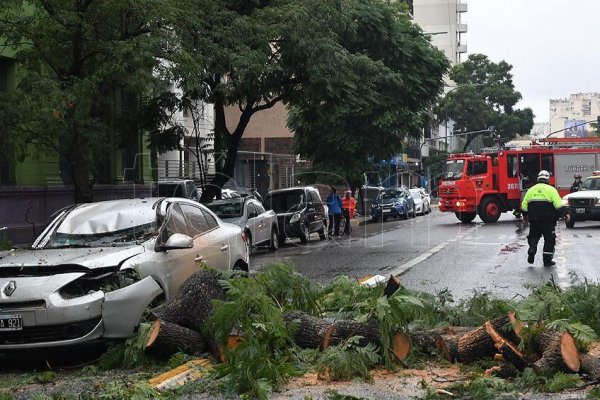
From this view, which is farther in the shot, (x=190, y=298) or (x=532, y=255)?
(x=532, y=255)

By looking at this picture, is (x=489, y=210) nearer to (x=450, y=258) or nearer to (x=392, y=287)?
(x=450, y=258)

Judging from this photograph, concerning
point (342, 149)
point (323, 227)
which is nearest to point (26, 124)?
point (323, 227)

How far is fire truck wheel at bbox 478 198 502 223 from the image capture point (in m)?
33.6

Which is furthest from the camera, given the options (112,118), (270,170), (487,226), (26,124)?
(270,170)

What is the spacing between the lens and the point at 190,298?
7.68 metres

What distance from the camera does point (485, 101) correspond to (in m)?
74.0

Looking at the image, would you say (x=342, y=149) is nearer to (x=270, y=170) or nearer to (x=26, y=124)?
(x=270, y=170)

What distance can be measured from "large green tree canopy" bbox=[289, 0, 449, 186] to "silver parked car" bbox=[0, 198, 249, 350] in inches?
604

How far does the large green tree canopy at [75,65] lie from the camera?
50.2 feet

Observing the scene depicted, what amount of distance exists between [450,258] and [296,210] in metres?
Answer: 7.66

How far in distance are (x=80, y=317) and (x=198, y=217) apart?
3.11 meters

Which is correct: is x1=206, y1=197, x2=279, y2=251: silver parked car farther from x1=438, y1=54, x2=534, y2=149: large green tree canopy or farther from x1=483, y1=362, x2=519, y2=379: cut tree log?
x1=438, y1=54, x2=534, y2=149: large green tree canopy

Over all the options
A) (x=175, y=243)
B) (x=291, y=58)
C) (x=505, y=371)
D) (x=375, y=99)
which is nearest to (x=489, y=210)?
(x=375, y=99)

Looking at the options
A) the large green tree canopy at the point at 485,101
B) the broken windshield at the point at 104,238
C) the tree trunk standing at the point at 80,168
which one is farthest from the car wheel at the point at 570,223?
the large green tree canopy at the point at 485,101
